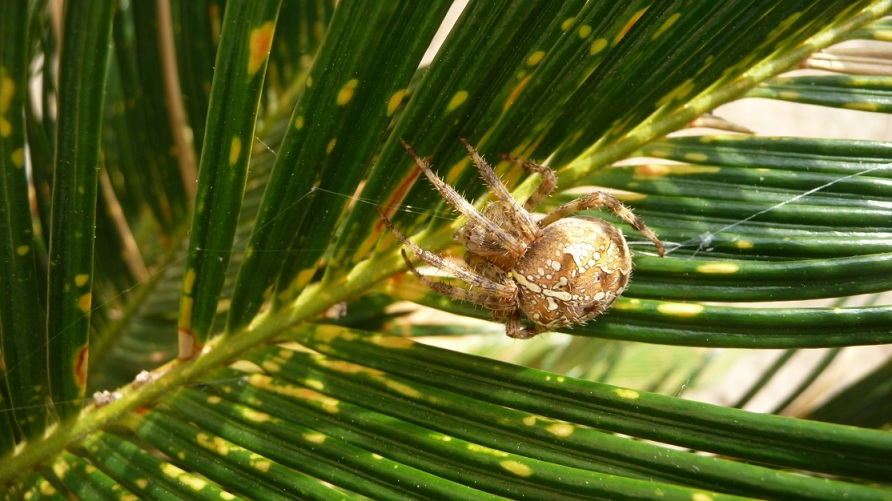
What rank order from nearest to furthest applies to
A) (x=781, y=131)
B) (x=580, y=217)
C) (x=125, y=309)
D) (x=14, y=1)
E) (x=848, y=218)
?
(x=14, y=1) < (x=848, y=218) < (x=580, y=217) < (x=125, y=309) < (x=781, y=131)

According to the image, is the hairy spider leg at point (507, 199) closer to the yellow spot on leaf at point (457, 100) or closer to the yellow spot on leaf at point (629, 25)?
the yellow spot on leaf at point (457, 100)

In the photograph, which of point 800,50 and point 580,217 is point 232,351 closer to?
point 580,217

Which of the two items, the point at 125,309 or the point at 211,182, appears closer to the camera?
the point at 211,182

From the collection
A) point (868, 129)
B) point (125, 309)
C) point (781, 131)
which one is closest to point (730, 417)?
point (125, 309)

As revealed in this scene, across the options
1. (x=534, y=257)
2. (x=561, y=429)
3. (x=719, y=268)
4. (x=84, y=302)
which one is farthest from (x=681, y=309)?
(x=84, y=302)

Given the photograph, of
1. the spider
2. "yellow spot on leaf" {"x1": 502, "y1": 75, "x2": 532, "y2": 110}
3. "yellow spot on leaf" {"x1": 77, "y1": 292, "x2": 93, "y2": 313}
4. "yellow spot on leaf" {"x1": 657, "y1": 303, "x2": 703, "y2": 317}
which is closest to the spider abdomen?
the spider

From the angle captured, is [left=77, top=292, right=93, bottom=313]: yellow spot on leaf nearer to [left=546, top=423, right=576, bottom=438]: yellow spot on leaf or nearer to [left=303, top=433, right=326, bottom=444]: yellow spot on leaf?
[left=303, top=433, right=326, bottom=444]: yellow spot on leaf
